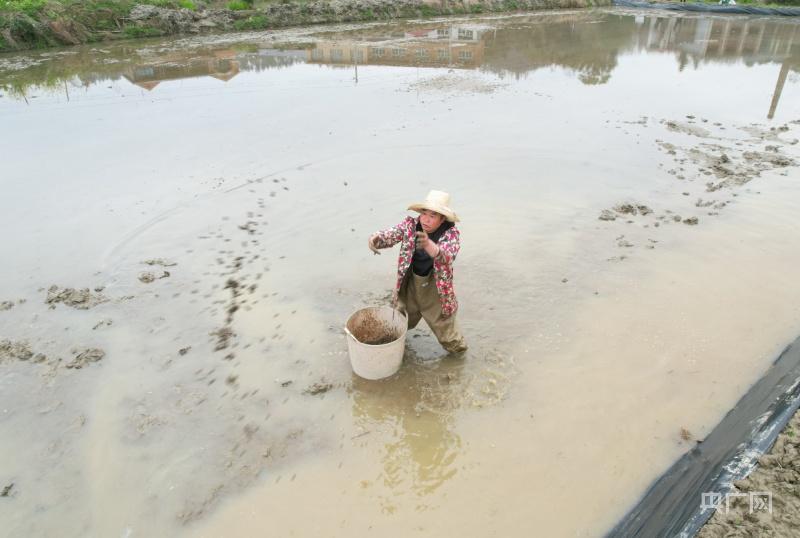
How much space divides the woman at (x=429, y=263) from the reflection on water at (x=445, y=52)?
10.5 meters

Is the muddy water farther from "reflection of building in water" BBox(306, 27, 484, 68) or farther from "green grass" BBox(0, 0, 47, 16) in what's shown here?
"green grass" BBox(0, 0, 47, 16)

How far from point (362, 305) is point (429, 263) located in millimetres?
1405

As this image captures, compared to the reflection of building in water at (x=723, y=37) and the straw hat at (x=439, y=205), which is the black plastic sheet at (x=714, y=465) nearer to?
the straw hat at (x=439, y=205)

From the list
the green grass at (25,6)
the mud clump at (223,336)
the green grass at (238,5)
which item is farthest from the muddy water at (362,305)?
the green grass at (238,5)

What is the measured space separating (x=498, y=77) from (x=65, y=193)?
38.2ft

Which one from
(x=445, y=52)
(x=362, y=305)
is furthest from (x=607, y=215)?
(x=445, y=52)

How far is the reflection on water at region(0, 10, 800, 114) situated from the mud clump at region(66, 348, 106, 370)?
11.2 meters

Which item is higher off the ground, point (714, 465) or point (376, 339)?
point (376, 339)

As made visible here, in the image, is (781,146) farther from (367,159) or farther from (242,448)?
(242,448)

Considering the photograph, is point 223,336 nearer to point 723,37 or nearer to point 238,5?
point 723,37

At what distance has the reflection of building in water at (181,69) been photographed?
13969 mm

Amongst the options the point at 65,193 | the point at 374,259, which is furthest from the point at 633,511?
the point at 65,193

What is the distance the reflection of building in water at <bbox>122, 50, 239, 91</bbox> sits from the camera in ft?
45.8

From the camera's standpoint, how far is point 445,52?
18000 mm
